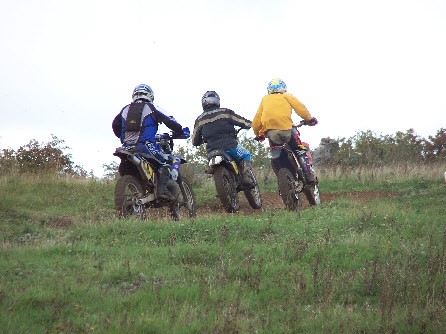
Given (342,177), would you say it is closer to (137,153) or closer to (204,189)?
(204,189)

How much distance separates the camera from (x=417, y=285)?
23.8ft

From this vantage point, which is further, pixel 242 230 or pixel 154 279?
pixel 242 230

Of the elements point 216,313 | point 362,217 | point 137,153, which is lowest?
point 216,313

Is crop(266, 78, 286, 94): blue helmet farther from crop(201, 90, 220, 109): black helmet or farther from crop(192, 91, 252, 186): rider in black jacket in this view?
crop(201, 90, 220, 109): black helmet

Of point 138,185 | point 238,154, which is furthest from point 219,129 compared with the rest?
point 138,185

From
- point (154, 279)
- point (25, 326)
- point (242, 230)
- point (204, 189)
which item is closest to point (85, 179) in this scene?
point (204, 189)

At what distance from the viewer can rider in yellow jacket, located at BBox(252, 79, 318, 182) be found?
45.3ft

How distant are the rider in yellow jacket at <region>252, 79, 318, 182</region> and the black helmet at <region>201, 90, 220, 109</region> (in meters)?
0.81

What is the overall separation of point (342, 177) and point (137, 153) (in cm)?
975

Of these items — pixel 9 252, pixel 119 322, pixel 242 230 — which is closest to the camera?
pixel 119 322

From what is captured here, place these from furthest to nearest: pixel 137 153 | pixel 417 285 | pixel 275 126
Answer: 1. pixel 275 126
2. pixel 137 153
3. pixel 417 285

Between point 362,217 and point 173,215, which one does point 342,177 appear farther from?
point 362,217

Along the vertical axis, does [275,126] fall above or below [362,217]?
above

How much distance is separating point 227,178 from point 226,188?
0.27 metres
